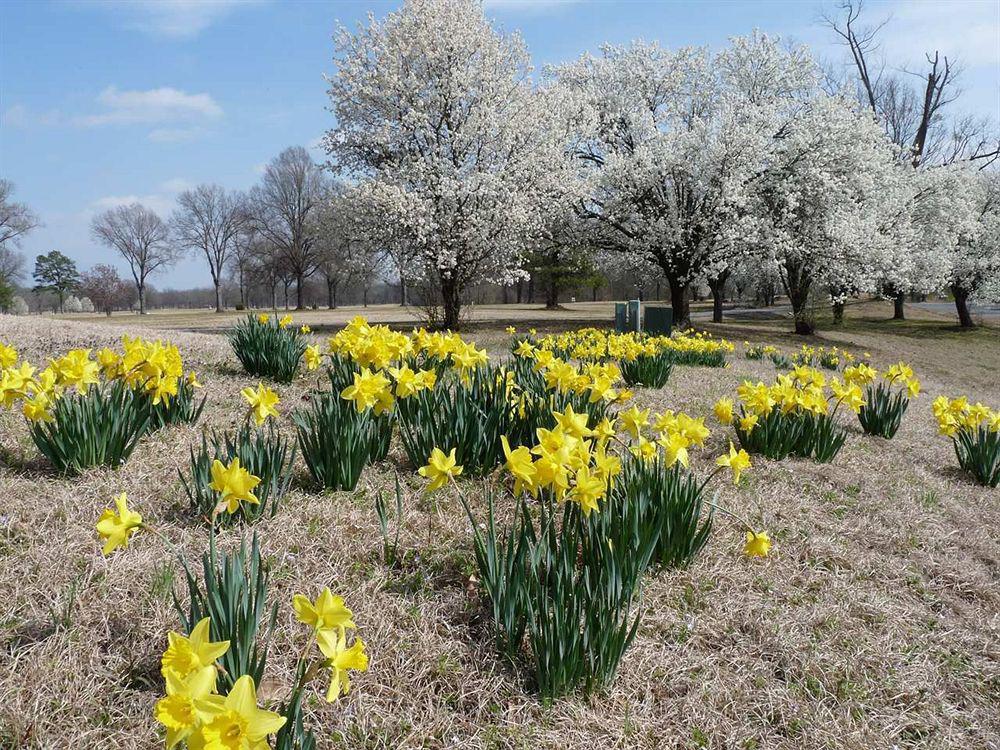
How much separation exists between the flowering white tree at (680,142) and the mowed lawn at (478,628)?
1518 cm

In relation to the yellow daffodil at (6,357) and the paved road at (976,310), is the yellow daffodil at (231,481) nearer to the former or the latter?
the yellow daffodil at (6,357)

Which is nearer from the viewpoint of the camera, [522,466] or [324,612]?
[324,612]

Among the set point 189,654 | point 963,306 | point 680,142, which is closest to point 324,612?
point 189,654

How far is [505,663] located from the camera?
6.56 ft

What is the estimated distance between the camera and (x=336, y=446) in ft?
9.27

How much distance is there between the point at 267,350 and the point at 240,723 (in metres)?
4.52

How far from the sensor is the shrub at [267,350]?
516cm

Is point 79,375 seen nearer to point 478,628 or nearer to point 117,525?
point 117,525

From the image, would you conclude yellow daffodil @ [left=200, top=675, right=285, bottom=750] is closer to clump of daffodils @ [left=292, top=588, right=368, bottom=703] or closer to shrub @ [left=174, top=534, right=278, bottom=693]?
clump of daffodils @ [left=292, top=588, right=368, bottom=703]

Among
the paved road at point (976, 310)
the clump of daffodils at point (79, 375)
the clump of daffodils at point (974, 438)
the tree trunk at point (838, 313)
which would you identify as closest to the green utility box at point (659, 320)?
the clump of daffodils at point (974, 438)

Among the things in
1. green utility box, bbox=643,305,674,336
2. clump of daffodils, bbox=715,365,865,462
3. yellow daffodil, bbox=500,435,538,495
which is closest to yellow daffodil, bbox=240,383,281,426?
yellow daffodil, bbox=500,435,538,495

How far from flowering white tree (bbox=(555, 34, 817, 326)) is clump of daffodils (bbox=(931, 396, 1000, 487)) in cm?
1286

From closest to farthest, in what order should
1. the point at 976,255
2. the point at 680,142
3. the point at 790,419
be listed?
the point at 790,419, the point at 680,142, the point at 976,255

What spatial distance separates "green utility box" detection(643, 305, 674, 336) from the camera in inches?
482
